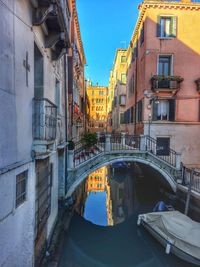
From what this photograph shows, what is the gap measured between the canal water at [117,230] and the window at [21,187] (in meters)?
4.50

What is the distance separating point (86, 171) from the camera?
39.8ft

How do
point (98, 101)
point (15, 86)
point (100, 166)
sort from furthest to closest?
point (98, 101) → point (100, 166) → point (15, 86)

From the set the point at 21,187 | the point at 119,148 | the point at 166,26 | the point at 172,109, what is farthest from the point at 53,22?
the point at 166,26

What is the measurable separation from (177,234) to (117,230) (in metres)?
3.98

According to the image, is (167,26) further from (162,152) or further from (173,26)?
(162,152)

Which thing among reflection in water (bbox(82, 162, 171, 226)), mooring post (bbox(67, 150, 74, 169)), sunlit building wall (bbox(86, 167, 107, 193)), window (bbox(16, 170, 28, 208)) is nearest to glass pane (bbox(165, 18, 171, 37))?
reflection in water (bbox(82, 162, 171, 226))

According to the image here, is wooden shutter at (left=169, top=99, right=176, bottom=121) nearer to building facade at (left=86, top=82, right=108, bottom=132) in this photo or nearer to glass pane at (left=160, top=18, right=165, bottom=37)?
glass pane at (left=160, top=18, right=165, bottom=37)

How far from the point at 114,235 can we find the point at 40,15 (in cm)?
983

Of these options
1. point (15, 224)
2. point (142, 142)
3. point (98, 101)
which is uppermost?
point (98, 101)

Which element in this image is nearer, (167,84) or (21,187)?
(21,187)

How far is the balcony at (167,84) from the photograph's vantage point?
14.8m

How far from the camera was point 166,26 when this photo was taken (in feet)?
50.5

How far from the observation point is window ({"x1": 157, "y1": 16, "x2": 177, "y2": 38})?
1531 centimetres

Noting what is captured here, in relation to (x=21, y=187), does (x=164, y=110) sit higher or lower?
higher
